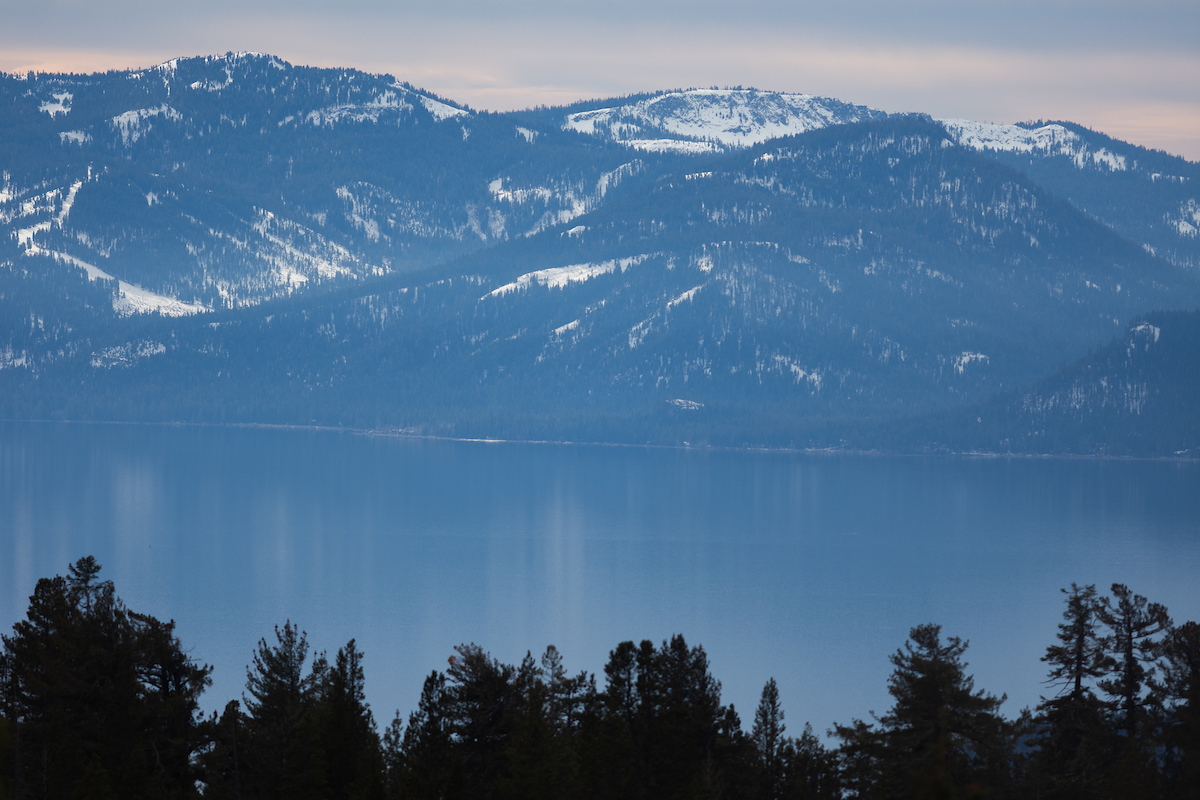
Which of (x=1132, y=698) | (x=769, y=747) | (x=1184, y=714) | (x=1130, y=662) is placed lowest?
(x=769, y=747)

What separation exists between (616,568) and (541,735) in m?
93.3

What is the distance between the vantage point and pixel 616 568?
126125 mm

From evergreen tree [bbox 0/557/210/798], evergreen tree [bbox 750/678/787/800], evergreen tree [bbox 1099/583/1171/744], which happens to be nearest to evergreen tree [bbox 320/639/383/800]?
evergreen tree [bbox 0/557/210/798]

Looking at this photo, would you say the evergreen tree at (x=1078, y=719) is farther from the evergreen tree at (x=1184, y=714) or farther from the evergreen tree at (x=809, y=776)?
the evergreen tree at (x=809, y=776)

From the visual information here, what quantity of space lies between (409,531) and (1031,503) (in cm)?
8098

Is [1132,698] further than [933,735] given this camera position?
Yes

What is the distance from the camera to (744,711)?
239 feet

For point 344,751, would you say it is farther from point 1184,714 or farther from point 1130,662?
point 1130,662

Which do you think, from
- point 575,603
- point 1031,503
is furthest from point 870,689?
point 1031,503

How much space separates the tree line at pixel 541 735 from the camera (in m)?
33.8

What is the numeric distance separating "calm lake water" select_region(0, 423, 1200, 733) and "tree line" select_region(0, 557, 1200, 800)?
103 ft

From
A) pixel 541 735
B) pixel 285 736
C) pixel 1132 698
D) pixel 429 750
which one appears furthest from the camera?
pixel 1132 698

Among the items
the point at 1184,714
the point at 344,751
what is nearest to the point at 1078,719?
the point at 1184,714

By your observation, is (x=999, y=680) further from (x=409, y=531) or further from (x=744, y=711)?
(x=409, y=531)
